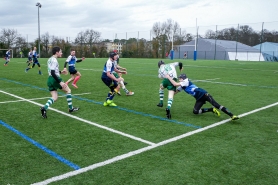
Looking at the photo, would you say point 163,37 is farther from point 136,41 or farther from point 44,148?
point 44,148

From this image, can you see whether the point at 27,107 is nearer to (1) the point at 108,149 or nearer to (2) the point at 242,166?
(1) the point at 108,149

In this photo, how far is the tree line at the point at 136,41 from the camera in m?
63.2

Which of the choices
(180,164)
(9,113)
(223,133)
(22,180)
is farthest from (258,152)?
(9,113)

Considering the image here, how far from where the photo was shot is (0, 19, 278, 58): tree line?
63.2 metres

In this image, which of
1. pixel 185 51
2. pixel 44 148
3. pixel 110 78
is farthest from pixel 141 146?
pixel 185 51

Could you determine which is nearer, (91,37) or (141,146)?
(141,146)

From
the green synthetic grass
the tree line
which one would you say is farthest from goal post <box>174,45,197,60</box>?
the green synthetic grass

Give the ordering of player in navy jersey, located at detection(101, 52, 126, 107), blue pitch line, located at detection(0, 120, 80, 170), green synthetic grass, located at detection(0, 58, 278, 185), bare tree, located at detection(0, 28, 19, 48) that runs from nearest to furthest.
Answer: green synthetic grass, located at detection(0, 58, 278, 185) → blue pitch line, located at detection(0, 120, 80, 170) → player in navy jersey, located at detection(101, 52, 126, 107) → bare tree, located at detection(0, 28, 19, 48)

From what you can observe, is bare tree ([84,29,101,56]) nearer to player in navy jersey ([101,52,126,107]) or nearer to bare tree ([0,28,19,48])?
bare tree ([0,28,19,48])

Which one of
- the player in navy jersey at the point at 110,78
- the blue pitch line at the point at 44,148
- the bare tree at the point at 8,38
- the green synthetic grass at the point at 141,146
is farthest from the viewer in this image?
the bare tree at the point at 8,38

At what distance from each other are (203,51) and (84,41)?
33895 millimetres

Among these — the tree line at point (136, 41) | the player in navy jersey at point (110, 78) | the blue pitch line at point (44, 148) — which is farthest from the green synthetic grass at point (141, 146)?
the tree line at point (136, 41)

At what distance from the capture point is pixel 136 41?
71250 millimetres

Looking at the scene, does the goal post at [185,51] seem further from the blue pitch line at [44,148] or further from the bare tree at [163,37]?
the blue pitch line at [44,148]
